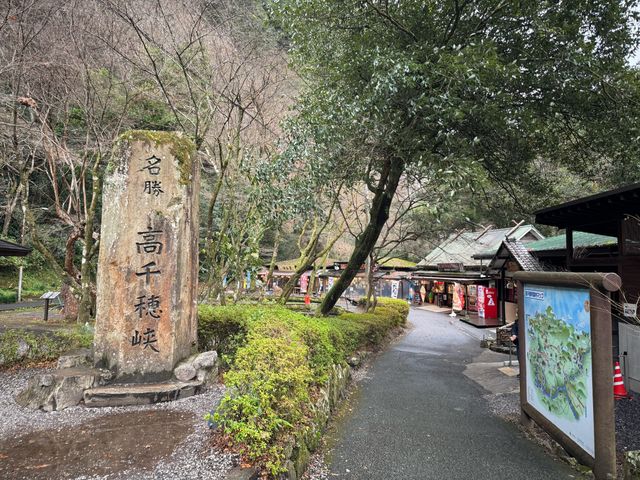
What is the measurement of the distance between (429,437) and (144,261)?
5.16 m

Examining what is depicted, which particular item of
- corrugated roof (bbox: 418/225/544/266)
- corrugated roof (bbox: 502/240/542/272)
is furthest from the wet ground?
corrugated roof (bbox: 418/225/544/266)

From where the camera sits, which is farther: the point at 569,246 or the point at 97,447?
the point at 569,246

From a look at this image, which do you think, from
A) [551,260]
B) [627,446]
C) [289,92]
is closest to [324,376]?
[627,446]

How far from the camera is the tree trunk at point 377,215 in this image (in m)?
8.95

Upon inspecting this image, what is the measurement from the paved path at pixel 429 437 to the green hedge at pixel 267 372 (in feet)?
2.94

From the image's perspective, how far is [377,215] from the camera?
9.56 metres

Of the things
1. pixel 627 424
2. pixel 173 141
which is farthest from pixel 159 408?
pixel 627 424

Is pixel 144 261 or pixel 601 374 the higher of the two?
pixel 144 261

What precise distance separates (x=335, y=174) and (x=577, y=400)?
6.41 m

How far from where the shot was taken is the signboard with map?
166 inches

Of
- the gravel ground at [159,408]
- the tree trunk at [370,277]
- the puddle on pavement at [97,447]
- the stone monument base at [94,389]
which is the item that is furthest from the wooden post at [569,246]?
the puddle on pavement at [97,447]

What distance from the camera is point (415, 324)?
19141mm

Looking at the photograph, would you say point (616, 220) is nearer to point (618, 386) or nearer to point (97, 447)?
point (618, 386)

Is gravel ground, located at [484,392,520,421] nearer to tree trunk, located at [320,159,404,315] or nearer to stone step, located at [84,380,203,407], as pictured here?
tree trunk, located at [320,159,404,315]
